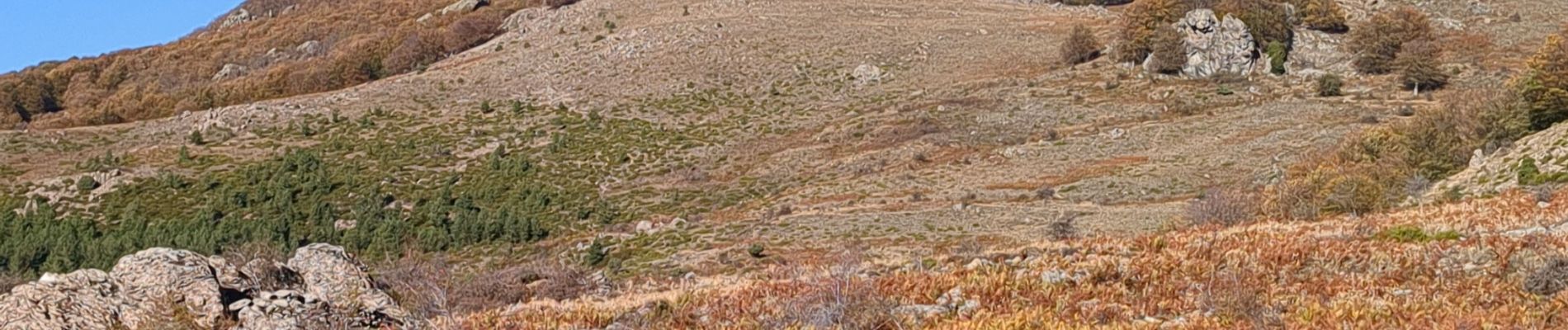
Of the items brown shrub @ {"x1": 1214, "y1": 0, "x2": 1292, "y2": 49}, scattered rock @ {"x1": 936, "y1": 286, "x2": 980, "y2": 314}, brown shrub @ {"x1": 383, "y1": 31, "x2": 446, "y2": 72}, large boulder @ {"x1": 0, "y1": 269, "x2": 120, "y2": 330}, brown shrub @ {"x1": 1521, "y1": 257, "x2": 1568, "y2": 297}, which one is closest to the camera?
large boulder @ {"x1": 0, "y1": 269, "x2": 120, "y2": 330}

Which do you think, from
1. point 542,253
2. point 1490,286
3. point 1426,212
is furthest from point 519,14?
point 1490,286

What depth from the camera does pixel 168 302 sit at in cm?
906

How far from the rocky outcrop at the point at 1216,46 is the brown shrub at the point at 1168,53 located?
23cm

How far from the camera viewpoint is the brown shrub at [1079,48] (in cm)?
5647

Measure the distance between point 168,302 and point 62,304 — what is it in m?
0.66

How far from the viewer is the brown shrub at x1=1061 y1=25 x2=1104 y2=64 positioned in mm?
56469

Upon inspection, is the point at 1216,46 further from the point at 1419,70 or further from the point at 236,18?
the point at 236,18

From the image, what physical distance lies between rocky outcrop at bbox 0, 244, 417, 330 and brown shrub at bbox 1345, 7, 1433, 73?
49476 mm

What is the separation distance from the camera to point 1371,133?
32.7 m

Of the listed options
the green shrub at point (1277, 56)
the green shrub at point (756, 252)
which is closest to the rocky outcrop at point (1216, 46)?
the green shrub at point (1277, 56)

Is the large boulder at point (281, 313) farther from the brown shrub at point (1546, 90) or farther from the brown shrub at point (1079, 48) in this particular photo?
the brown shrub at point (1079, 48)

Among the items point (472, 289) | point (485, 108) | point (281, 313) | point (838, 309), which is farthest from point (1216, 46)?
point (281, 313)

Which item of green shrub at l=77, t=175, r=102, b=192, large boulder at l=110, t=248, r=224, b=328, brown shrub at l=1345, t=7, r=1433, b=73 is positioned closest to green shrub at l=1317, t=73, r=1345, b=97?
brown shrub at l=1345, t=7, r=1433, b=73

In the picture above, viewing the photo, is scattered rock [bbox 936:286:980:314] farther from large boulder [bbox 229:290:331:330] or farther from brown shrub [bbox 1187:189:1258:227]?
brown shrub [bbox 1187:189:1258:227]
